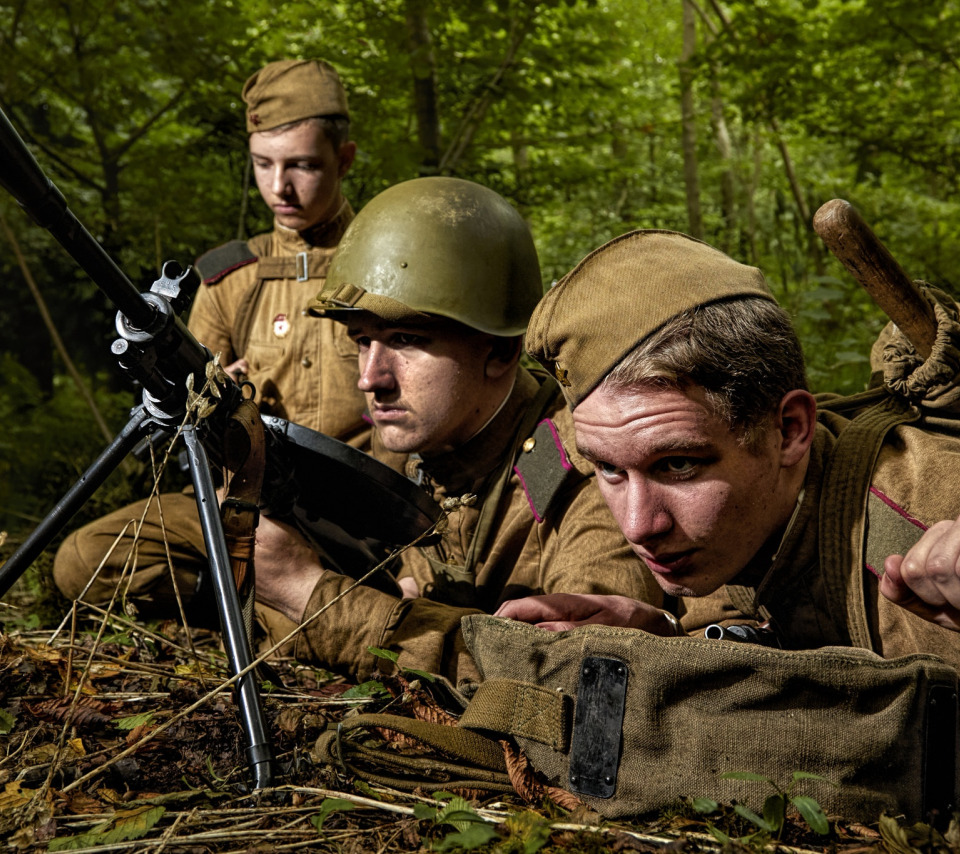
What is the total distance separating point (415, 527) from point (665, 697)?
147 cm

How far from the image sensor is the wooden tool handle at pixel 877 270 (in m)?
2.15

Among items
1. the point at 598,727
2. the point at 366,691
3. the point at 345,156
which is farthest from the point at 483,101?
the point at 598,727

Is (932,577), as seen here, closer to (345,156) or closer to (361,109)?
(345,156)

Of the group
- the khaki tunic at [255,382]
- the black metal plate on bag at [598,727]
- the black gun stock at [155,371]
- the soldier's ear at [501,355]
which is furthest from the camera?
the khaki tunic at [255,382]

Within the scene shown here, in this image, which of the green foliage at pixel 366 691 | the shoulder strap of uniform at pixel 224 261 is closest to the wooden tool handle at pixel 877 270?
the green foliage at pixel 366 691

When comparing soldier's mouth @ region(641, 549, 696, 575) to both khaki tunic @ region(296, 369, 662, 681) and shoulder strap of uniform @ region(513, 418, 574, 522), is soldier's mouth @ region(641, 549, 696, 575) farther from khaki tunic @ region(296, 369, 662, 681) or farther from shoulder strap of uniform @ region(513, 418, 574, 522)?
shoulder strap of uniform @ region(513, 418, 574, 522)

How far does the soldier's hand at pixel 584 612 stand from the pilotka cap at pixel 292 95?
3175mm

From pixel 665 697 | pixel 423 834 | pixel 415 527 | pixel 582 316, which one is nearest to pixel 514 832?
pixel 423 834

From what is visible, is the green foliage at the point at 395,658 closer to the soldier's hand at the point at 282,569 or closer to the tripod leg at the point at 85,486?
the soldier's hand at the point at 282,569

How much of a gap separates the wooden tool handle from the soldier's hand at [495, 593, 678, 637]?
3.36ft

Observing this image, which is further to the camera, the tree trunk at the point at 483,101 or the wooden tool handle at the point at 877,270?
the tree trunk at the point at 483,101

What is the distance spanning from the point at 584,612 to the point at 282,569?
1.21m

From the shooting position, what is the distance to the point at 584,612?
93.0 inches

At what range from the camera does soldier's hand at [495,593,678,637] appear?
2.29 meters
